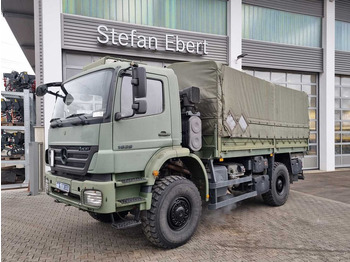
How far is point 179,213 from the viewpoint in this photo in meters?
4.22

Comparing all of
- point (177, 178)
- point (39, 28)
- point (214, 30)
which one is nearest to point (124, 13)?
point (39, 28)

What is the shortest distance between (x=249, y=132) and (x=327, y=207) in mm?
2905

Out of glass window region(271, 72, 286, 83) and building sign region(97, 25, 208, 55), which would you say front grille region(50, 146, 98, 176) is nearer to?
building sign region(97, 25, 208, 55)

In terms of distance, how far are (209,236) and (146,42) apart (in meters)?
7.07

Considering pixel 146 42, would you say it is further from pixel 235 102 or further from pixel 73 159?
pixel 73 159

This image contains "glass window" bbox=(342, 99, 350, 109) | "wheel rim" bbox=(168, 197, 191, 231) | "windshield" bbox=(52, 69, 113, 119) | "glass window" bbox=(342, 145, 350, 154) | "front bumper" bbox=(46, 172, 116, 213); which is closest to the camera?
"front bumper" bbox=(46, 172, 116, 213)

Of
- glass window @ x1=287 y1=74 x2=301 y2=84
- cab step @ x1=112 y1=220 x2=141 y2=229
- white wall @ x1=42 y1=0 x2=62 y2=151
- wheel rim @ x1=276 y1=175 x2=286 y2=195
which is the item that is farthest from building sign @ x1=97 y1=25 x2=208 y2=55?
cab step @ x1=112 y1=220 x2=141 y2=229

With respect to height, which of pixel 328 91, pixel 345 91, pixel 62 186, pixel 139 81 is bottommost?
pixel 62 186

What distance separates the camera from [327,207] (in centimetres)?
656

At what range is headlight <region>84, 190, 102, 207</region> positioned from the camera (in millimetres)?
3549

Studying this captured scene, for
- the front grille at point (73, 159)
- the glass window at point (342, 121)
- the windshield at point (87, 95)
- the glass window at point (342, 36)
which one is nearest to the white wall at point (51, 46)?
the windshield at point (87, 95)

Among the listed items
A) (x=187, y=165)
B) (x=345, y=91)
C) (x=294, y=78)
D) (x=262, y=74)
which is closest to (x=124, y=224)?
(x=187, y=165)

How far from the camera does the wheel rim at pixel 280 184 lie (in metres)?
6.82

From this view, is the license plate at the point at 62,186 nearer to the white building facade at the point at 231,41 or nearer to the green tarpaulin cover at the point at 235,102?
the green tarpaulin cover at the point at 235,102
